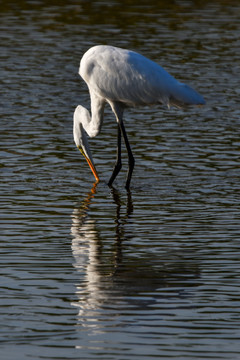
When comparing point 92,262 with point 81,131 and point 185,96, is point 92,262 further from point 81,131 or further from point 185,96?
point 81,131

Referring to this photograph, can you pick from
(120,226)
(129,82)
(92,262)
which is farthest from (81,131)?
(92,262)

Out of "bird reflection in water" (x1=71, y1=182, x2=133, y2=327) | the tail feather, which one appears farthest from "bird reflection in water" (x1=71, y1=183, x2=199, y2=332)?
the tail feather

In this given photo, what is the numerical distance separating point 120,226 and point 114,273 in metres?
1.93

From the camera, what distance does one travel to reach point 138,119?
1641 cm

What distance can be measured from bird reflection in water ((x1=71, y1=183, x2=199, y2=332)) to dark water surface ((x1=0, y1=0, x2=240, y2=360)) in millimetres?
15

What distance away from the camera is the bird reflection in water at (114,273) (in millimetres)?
7328

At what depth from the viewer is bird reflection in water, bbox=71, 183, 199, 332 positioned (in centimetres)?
733

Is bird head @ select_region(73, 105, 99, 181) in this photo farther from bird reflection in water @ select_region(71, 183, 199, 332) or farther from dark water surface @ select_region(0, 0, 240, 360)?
bird reflection in water @ select_region(71, 183, 199, 332)

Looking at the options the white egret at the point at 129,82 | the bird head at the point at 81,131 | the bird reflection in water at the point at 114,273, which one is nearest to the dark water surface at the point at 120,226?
the bird reflection in water at the point at 114,273

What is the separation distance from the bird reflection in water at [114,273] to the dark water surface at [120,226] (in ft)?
0.05

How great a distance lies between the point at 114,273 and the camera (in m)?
8.34

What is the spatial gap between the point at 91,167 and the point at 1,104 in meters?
5.23

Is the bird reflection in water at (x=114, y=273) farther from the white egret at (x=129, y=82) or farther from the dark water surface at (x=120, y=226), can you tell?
the white egret at (x=129, y=82)

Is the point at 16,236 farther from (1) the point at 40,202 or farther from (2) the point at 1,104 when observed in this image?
(2) the point at 1,104
